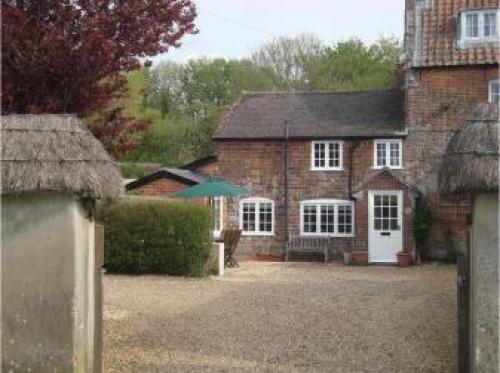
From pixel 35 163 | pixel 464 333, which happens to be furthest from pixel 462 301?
pixel 35 163

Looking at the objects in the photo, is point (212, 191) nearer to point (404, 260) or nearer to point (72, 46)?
point (404, 260)

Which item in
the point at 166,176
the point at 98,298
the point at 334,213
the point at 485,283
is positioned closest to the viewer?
the point at 485,283

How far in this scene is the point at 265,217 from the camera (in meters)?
27.1

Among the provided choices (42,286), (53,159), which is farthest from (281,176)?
(53,159)

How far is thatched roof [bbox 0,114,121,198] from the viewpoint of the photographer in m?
6.73

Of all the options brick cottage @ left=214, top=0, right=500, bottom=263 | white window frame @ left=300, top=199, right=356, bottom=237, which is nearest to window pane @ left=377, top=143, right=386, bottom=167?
brick cottage @ left=214, top=0, right=500, bottom=263

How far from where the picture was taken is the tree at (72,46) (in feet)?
27.9

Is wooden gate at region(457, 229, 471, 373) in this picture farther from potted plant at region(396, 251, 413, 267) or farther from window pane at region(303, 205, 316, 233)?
window pane at region(303, 205, 316, 233)

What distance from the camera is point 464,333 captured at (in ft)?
24.7

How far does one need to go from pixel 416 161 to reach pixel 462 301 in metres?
18.7

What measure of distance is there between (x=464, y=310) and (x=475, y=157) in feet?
5.49

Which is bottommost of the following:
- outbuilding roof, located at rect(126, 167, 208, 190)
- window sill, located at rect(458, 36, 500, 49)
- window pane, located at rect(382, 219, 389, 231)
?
window pane, located at rect(382, 219, 389, 231)

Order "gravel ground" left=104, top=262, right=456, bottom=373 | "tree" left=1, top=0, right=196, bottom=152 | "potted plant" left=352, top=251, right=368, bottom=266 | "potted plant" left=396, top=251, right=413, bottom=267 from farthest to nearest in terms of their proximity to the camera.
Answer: "potted plant" left=352, top=251, right=368, bottom=266, "potted plant" left=396, top=251, right=413, bottom=267, "gravel ground" left=104, top=262, right=456, bottom=373, "tree" left=1, top=0, right=196, bottom=152

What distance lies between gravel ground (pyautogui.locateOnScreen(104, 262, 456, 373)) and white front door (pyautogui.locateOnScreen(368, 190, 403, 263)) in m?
6.07
